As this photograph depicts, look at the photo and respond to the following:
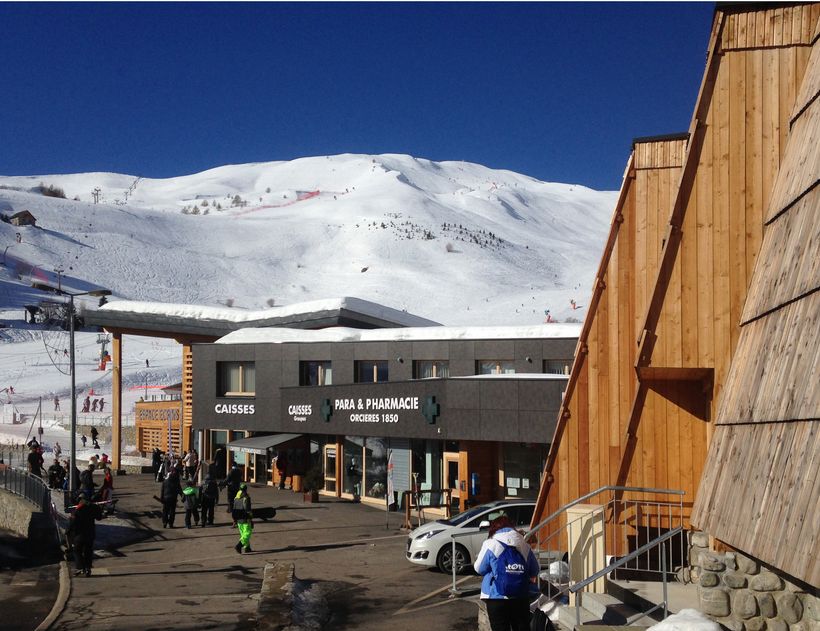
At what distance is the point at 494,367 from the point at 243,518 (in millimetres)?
12874

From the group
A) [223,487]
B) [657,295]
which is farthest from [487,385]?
[657,295]

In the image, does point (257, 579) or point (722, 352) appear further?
point (257, 579)

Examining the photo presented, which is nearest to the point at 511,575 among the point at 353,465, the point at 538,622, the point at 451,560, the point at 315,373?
the point at 538,622

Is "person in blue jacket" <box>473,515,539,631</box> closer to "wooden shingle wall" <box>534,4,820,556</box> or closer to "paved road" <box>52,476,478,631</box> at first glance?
"wooden shingle wall" <box>534,4,820,556</box>

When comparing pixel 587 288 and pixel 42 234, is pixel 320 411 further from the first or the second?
pixel 42 234

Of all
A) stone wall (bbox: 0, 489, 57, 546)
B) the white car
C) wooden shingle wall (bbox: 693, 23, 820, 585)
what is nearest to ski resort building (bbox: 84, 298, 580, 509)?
the white car

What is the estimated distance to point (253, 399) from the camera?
129 ft

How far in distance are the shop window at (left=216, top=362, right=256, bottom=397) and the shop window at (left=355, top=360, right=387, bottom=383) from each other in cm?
561

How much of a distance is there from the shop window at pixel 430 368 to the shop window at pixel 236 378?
27.5 ft

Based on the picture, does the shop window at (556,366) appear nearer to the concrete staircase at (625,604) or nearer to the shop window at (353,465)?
the shop window at (353,465)

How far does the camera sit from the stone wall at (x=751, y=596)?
8078 mm

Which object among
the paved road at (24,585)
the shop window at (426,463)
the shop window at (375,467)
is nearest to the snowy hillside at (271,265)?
the shop window at (375,467)

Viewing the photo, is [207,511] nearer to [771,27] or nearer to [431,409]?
[431,409]

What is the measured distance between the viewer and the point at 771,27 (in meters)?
11.6
